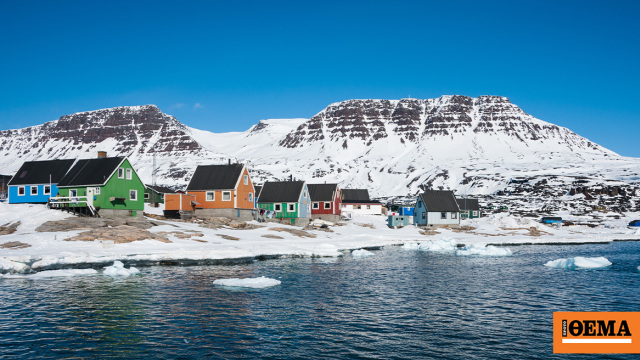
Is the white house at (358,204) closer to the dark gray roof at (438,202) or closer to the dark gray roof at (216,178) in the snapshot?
the dark gray roof at (438,202)

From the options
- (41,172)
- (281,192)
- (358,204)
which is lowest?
(358,204)

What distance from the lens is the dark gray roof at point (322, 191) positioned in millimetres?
92562

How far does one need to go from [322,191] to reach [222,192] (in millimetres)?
28536

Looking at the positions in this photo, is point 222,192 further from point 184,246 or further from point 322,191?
point 322,191

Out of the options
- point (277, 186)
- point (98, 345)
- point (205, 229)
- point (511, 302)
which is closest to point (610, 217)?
point (277, 186)

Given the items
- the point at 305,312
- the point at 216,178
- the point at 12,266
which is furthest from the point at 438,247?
the point at 12,266

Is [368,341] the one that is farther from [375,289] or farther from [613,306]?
[613,306]

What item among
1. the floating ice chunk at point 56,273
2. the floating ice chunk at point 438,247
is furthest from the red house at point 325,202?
the floating ice chunk at point 56,273

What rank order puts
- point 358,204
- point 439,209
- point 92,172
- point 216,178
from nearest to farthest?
point 92,172, point 216,178, point 439,209, point 358,204

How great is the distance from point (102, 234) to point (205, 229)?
45.8 feet

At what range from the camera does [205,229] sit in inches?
2222

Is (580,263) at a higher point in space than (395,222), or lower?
higher

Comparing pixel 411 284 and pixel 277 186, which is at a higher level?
pixel 277 186

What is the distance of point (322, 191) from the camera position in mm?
93812
